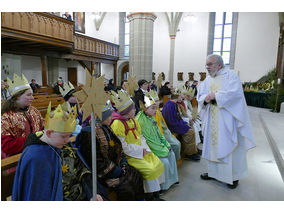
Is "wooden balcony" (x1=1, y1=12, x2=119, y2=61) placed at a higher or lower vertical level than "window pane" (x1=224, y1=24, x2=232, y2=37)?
lower

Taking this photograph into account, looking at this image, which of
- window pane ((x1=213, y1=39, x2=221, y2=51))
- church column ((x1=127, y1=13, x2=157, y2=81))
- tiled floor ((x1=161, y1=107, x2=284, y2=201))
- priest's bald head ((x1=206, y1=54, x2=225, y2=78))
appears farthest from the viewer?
window pane ((x1=213, y1=39, x2=221, y2=51))

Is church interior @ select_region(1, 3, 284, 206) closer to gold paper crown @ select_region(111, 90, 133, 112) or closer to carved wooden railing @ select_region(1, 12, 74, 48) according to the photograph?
carved wooden railing @ select_region(1, 12, 74, 48)

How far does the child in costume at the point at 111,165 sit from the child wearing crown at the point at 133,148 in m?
0.16

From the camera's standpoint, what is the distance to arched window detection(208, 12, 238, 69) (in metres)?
13.7

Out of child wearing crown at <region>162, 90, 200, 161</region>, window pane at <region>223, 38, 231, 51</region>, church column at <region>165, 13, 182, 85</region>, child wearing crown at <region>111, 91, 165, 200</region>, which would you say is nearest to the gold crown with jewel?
child wearing crown at <region>111, 91, 165, 200</region>

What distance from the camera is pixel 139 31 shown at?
7508mm

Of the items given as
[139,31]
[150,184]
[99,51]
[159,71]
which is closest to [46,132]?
[150,184]

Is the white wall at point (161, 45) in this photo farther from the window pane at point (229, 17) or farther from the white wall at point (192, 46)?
the window pane at point (229, 17)

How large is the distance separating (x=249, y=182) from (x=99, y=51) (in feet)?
→ 41.7

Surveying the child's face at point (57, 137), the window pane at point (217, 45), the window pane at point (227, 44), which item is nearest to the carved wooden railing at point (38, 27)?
the child's face at point (57, 137)

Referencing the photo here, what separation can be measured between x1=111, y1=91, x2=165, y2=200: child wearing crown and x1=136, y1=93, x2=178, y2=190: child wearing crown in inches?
9.9

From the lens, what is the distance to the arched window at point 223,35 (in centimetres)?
1366

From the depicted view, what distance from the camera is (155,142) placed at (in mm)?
2830

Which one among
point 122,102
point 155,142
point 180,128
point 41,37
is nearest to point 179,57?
point 41,37
